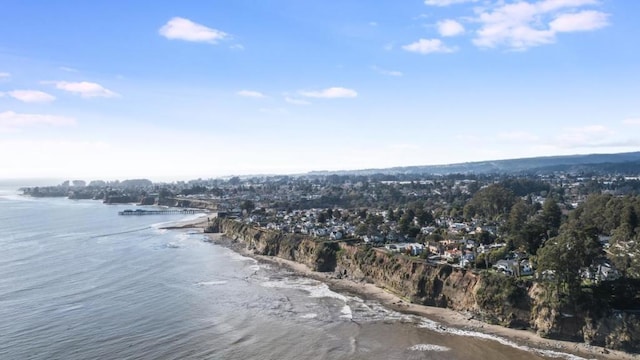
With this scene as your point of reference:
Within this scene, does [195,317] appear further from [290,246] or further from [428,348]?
[290,246]

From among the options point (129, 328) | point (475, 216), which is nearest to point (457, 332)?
point (129, 328)

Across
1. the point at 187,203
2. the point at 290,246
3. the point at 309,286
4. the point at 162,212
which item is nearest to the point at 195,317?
the point at 309,286

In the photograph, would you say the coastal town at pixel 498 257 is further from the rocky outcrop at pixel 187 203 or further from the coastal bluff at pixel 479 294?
the rocky outcrop at pixel 187 203

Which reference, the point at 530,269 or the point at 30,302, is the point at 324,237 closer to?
the point at 530,269

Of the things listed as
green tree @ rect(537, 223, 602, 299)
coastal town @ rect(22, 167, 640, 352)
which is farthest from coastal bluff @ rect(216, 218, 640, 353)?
green tree @ rect(537, 223, 602, 299)

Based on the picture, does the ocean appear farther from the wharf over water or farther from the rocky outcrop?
the rocky outcrop

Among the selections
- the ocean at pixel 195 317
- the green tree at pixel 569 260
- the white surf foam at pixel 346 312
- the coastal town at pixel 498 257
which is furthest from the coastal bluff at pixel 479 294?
the white surf foam at pixel 346 312
